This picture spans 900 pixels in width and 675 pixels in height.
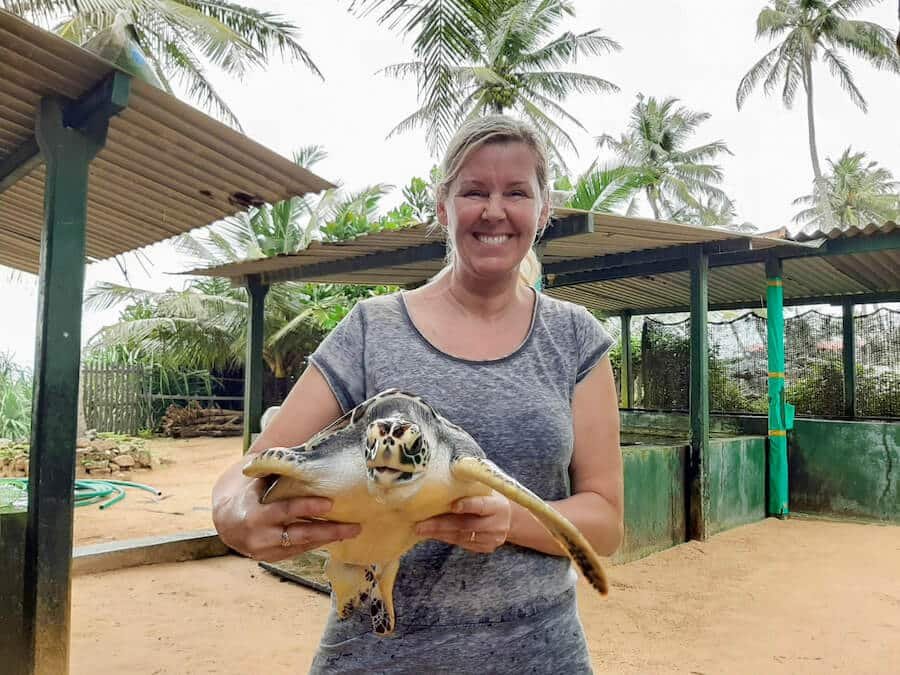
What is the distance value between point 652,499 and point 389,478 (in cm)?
575

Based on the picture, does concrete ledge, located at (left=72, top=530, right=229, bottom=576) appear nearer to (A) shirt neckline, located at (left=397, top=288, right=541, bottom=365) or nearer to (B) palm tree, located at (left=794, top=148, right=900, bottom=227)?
(A) shirt neckline, located at (left=397, top=288, right=541, bottom=365)

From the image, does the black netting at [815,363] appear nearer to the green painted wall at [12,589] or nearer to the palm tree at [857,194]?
the green painted wall at [12,589]

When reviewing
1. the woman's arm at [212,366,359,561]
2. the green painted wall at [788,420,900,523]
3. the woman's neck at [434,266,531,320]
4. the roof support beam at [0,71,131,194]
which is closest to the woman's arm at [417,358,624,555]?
the woman's neck at [434,266,531,320]

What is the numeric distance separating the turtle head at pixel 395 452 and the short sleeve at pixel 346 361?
7.9 inches

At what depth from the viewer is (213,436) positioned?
16141 millimetres

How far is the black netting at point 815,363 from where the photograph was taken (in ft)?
30.8

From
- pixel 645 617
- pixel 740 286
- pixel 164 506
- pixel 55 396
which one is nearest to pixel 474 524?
pixel 55 396

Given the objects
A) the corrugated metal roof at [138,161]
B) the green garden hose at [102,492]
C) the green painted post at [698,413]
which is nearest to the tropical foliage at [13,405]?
the green garden hose at [102,492]

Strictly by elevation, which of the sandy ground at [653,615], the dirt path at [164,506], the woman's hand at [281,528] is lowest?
the sandy ground at [653,615]

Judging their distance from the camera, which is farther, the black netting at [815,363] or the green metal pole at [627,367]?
the green metal pole at [627,367]

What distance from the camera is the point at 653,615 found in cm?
461

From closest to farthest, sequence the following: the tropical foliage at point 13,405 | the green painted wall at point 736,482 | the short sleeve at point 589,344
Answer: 1. the short sleeve at point 589,344
2. the green painted wall at point 736,482
3. the tropical foliage at point 13,405

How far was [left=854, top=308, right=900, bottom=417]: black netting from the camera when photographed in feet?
29.1

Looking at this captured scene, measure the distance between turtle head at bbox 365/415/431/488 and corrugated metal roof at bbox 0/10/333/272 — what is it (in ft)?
8.44
